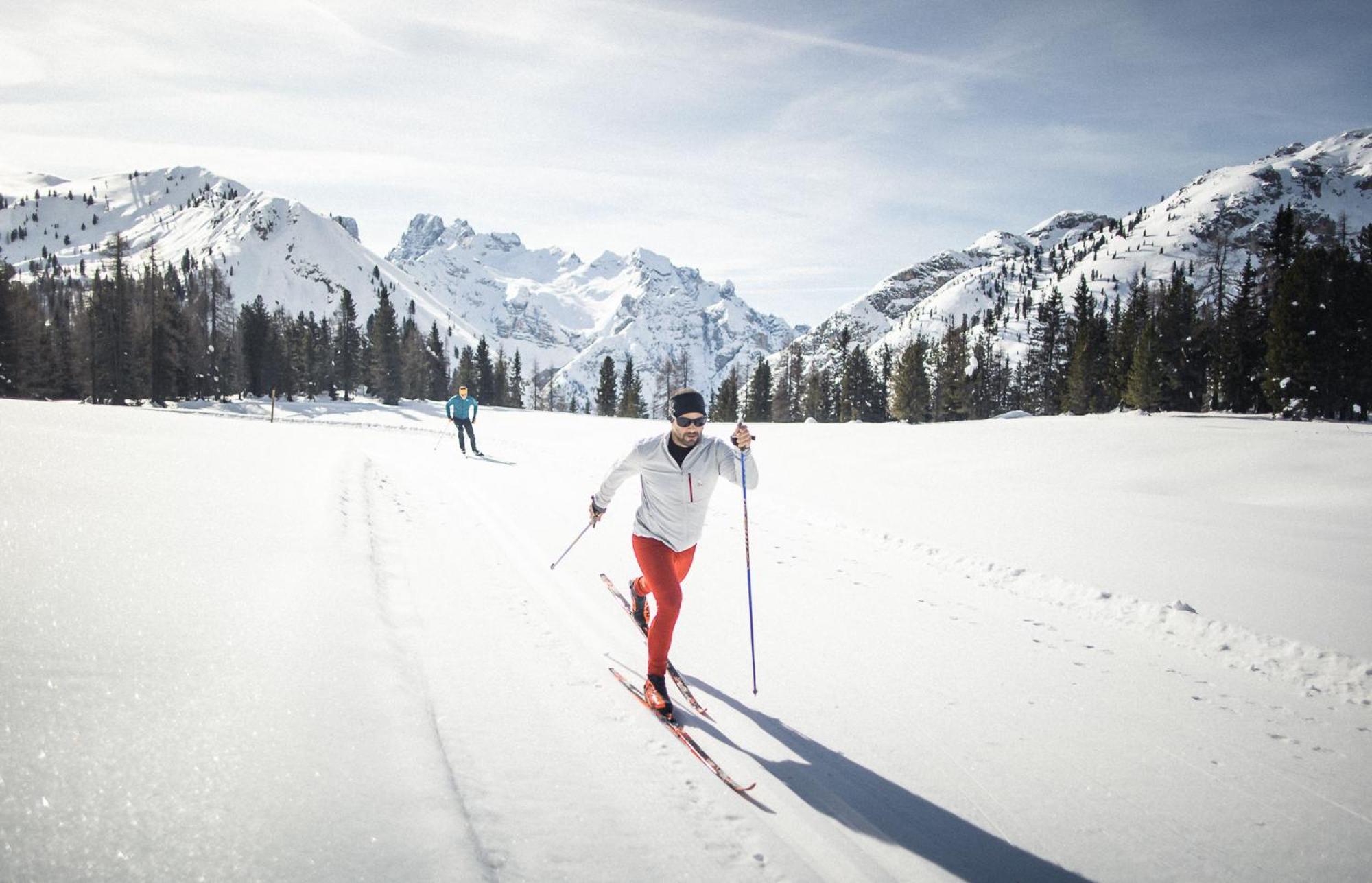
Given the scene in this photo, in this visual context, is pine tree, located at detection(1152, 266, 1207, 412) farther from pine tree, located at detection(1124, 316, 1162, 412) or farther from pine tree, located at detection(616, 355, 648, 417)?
pine tree, located at detection(616, 355, 648, 417)

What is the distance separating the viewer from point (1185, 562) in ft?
24.8

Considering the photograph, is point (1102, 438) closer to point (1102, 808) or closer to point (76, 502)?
point (1102, 808)

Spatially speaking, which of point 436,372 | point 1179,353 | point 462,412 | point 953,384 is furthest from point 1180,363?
Answer: point 436,372

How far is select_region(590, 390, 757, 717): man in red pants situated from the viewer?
15.4 ft

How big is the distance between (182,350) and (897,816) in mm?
69238

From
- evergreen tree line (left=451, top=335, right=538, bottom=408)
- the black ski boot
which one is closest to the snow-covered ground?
the black ski boot

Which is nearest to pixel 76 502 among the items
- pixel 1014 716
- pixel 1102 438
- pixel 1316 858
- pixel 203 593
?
pixel 203 593

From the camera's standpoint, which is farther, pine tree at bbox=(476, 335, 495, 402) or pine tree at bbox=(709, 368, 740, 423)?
pine tree at bbox=(476, 335, 495, 402)

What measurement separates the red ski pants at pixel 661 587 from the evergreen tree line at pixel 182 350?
57133 mm

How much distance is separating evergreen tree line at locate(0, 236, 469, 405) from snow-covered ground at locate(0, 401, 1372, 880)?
50194 millimetres

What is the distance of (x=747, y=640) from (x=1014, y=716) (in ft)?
7.47

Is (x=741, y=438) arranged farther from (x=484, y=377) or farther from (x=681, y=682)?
(x=484, y=377)

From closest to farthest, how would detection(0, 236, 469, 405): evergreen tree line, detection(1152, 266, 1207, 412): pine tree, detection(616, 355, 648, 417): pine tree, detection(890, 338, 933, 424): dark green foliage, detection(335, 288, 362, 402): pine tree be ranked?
detection(0, 236, 469, 405): evergreen tree line → detection(1152, 266, 1207, 412): pine tree → detection(890, 338, 933, 424): dark green foliage → detection(335, 288, 362, 402): pine tree → detection(616, 355, 648, 417): pine tree

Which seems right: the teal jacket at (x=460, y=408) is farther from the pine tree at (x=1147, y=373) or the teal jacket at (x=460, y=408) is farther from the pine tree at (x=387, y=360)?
the pine tree at (x=387, y=360)
